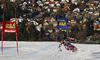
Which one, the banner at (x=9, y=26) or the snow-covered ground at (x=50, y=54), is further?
the banner at (x=9, y=26)

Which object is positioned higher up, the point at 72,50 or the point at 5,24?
the point at 5,24

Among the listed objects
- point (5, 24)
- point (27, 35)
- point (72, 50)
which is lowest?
point (27, 35)

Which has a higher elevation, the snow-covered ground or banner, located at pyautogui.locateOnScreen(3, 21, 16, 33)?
banner, located at pyautogui.locateOnScreen(3, 21, 16, 33)

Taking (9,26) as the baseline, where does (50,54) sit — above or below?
below

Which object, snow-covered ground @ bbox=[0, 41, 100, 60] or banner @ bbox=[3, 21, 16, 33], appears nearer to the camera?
snow-covered ground @ bbox=[0, 41, 100, 60]

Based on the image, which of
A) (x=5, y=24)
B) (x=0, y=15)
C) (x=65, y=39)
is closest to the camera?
(x=5, y=24)

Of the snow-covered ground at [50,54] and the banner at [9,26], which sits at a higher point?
the banner at [9,26]

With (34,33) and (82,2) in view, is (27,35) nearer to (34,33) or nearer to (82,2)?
(34,33)

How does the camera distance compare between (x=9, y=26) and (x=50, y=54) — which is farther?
(x=50, y=54)

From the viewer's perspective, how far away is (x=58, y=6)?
142 m

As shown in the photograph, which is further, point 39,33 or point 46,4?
point 46,4

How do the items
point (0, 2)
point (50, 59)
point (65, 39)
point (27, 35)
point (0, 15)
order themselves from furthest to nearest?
point (0, 2)
point (0, 15)
point (27, 35)
point (65, 39)
point (50, 59)

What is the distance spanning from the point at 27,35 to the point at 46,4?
3975 inches

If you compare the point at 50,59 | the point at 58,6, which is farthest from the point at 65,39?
the point at 58,6
